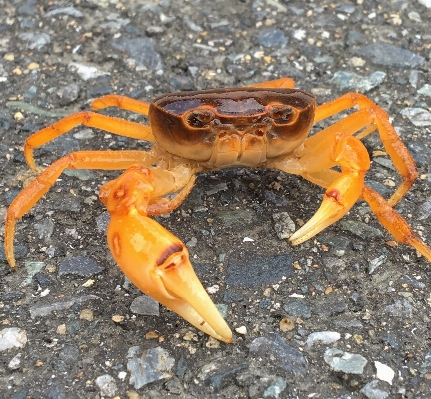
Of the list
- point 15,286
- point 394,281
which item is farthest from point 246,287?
point 15,286

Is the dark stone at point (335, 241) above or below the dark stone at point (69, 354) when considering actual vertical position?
below

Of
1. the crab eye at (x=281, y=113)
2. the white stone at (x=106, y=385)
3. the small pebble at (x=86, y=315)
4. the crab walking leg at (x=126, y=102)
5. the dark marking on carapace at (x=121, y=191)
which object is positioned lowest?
the small pebble at (x=86, y=315)

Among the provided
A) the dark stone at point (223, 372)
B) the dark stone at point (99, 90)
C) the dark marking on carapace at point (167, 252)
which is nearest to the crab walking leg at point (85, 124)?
the dark stone at point (99, 90)

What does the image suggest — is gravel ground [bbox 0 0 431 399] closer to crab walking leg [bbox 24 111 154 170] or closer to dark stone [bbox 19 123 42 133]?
dark stone [bbox 19 123 42 133]

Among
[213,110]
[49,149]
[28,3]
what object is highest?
[213,110]

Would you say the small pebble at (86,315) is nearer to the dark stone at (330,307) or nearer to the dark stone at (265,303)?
the dark stone at (265,303)

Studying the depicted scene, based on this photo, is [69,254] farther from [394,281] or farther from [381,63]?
[381,63]

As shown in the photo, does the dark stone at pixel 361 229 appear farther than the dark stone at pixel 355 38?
No
